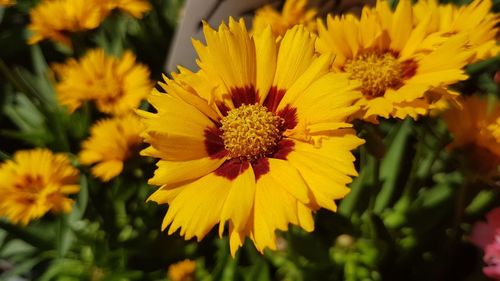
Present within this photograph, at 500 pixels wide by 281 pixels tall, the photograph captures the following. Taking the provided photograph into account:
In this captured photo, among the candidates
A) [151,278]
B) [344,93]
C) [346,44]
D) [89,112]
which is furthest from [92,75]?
[344,93]

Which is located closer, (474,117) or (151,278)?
(474,117)

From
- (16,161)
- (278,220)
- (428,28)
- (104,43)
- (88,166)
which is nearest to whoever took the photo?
(278,220)

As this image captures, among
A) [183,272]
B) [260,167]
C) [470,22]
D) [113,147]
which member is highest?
[470,22]

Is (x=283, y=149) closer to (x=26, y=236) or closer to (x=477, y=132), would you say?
(x=477, y=132)

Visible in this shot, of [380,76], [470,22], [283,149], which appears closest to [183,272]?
[283,149]

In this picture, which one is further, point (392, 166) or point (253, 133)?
point (392, 166)

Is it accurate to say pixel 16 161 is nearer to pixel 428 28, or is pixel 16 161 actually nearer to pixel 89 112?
pixel 89 112

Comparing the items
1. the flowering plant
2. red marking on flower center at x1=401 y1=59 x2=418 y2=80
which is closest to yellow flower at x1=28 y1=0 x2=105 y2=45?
the flowering plant
